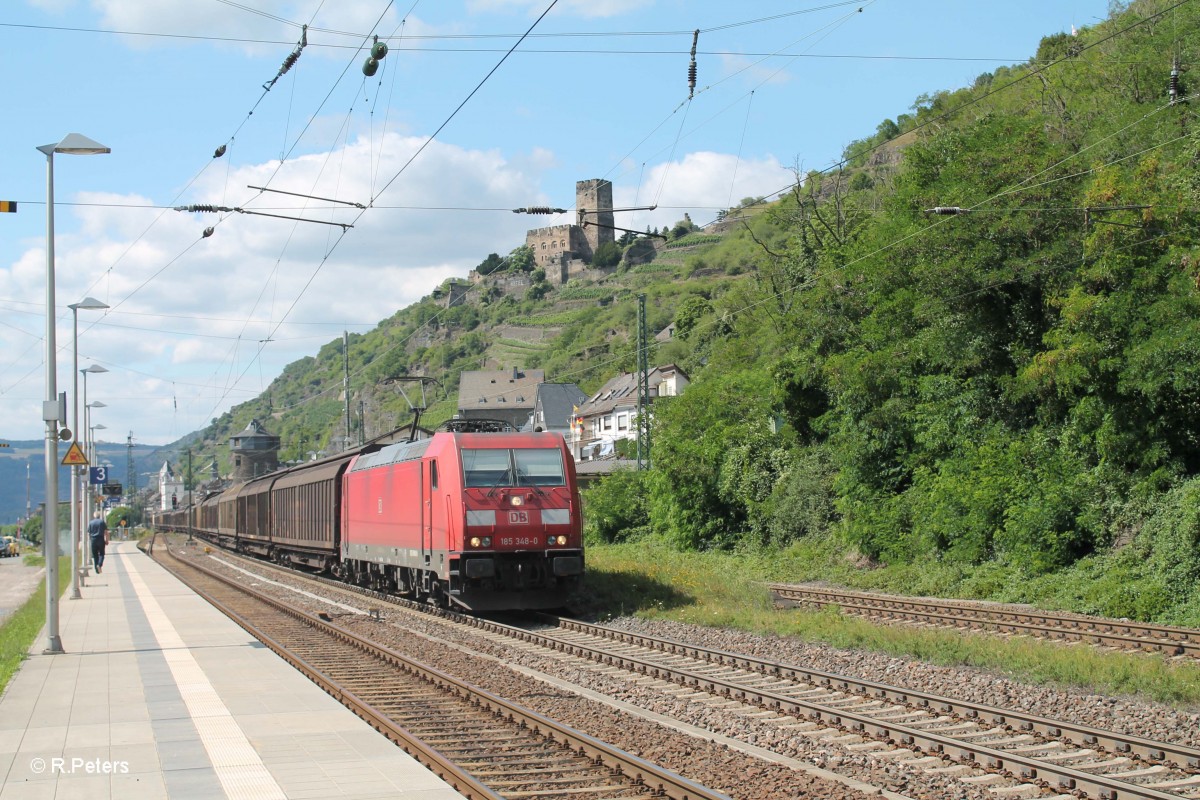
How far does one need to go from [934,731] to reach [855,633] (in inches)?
216

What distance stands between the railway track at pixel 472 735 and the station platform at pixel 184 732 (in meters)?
0.26

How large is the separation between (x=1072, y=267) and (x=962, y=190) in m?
3.13

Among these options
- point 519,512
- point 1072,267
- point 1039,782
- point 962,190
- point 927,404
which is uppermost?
point 962,190

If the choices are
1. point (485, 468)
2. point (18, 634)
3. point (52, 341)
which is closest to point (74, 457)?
point (18, 634)

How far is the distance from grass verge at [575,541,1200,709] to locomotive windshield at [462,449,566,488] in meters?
2.67

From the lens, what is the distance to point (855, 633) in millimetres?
14977

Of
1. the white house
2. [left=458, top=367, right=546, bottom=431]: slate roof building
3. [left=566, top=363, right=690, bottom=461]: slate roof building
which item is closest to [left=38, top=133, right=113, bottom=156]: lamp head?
[left=566, top=363, right=690, bottom=461]: slate roof building

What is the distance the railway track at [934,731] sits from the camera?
783 centimetres

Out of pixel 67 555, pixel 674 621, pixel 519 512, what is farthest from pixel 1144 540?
pixel 67 555

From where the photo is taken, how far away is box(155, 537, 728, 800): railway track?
7.82 meters

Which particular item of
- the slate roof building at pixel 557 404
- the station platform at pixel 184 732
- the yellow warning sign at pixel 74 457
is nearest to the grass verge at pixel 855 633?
the station platform at pixel 184 732

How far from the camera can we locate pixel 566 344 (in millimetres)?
157000

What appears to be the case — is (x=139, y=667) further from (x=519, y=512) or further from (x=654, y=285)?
(x=654, y=285)

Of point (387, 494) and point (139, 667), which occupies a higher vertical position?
point (387, 494)
